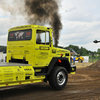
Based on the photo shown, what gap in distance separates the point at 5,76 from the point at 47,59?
Answer: 8.09 feet

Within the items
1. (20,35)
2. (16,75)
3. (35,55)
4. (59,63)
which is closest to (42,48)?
(35,55)

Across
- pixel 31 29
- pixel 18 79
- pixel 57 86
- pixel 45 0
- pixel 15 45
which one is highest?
pixel 45 0

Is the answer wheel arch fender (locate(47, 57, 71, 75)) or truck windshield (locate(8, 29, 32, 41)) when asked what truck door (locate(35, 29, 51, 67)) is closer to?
wheel arch fender (locate(47, 57, 71, 75))

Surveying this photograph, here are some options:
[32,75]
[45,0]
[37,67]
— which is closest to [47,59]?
[37,67]

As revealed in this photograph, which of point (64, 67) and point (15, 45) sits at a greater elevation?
point (15, 45)

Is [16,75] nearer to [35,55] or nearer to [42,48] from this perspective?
[35,55]

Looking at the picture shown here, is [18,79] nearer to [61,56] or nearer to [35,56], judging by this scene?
[35,56]

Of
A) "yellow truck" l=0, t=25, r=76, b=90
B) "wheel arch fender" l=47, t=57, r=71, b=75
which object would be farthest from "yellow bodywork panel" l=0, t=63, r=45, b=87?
"wheel arch fender" l=47, t=57, r=71, b=75

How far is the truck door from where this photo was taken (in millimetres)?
8086

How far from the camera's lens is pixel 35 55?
7957 mm

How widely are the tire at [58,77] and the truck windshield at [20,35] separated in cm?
211

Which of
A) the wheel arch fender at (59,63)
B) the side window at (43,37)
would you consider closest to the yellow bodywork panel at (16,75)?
the wheel arch fender at (59,63)

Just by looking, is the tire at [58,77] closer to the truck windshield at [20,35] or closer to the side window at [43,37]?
the side window at [43,37]

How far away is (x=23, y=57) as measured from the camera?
26.7 feet
